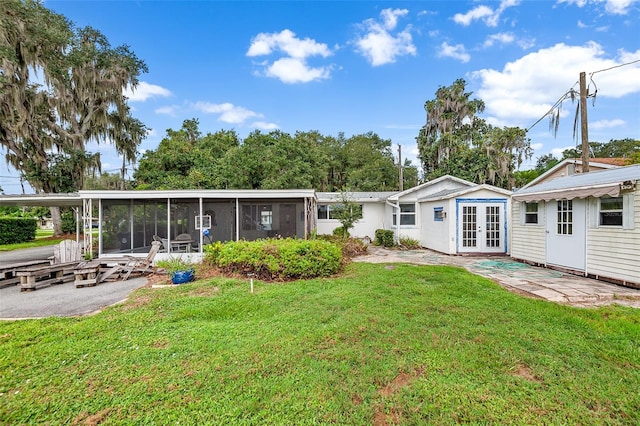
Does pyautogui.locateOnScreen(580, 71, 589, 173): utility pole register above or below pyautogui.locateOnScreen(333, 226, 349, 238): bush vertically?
above

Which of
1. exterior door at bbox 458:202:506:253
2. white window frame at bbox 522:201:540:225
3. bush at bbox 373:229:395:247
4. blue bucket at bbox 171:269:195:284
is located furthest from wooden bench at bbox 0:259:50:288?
white window frame at bbox 522:201:540:225

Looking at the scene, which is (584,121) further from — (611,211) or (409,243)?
(409,243)

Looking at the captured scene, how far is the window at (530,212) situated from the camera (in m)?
8.66

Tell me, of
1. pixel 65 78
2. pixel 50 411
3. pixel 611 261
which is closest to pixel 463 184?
pixel 611 261

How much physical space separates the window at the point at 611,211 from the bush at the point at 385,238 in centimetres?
804

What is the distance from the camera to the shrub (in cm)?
1352

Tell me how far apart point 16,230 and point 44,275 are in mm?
15246

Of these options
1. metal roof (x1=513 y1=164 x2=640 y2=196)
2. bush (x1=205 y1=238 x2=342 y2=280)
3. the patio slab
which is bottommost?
the patio slab

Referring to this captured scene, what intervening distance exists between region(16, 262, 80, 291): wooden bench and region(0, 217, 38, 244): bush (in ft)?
46.2

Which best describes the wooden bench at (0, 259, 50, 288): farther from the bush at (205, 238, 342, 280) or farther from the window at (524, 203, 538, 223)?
the window at (524, 203, 538, 223)

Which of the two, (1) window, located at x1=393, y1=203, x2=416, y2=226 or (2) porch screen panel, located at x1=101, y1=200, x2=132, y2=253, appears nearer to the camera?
(2) porch screen panel, located at x1=101, y1=200, x2=132, y2=253

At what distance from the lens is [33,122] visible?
55.3ft

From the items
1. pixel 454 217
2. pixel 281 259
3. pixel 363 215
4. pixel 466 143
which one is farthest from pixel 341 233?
pixel 466 143

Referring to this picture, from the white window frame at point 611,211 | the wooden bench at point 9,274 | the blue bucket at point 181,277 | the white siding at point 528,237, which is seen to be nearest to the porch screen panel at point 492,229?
the white siding at point 528,237
